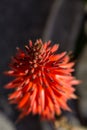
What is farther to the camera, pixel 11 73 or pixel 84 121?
pixel 84 121

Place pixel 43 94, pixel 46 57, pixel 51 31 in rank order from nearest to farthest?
pixel 46 57, pixel 43 94, pixel 51 31

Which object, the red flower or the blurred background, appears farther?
the blurred background

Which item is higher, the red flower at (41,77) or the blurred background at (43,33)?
the blurred background at (43,33)

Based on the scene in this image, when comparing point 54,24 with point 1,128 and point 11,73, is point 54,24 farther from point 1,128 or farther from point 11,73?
point 11,73

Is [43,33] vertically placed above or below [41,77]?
above

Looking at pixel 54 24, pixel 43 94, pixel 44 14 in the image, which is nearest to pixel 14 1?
pixel 44 14
